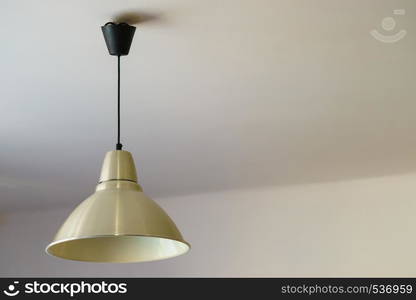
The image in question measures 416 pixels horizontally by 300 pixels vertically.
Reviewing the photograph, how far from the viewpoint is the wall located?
A: 2635mm

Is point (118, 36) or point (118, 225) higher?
point (118, 36)

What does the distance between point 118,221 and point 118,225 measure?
0.01 metres

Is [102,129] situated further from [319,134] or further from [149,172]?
[319,134]

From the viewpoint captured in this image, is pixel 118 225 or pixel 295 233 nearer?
pixel 118 225

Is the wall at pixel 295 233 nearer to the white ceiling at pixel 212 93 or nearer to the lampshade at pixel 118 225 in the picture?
the white ceiling at pixel 212 93

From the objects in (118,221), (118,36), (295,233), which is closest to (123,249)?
(118,221)

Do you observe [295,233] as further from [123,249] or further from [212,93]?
[123,249]

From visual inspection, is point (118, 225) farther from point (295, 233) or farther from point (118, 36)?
point (295, 233)

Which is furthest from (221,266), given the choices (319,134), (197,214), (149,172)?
(319,134)

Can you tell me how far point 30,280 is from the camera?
301cm

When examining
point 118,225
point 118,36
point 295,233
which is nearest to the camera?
point 118,225

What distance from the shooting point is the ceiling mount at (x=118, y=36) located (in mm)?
1462

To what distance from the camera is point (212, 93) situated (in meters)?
1.84

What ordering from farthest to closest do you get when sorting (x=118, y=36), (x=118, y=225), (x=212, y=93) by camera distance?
(x=212, y=93) < (x=118, y=36) < (x=118, y=225)
